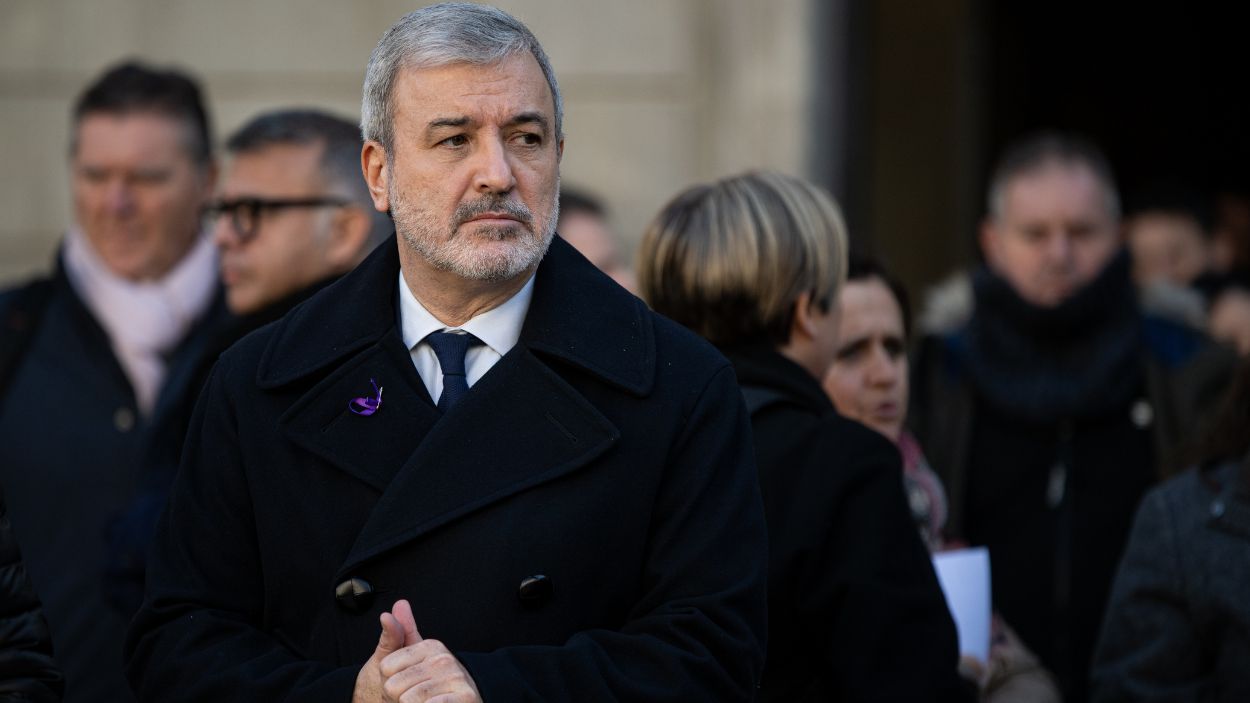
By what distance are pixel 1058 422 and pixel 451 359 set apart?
2823mm

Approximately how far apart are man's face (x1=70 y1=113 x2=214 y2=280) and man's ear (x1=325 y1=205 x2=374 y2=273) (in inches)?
41.1

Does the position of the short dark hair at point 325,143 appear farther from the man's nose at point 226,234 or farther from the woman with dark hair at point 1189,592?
the woman with dark hair at point 1189,592

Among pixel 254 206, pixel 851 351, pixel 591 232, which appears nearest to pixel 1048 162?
pixel 591 232

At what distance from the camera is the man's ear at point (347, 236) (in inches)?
160

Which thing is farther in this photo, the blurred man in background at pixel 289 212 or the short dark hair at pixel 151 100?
the short dark hair at pixel 151 100

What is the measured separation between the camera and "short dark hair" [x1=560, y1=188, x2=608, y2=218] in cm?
555

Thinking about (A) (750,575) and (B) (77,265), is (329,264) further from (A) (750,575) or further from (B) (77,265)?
(A) (750,575)

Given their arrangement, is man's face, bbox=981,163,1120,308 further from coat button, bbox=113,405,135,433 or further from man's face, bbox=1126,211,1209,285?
coat button, bbox=113,405,135,433

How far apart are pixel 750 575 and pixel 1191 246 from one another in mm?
5792

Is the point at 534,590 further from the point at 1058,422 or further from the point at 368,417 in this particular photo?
the point at 1058,422

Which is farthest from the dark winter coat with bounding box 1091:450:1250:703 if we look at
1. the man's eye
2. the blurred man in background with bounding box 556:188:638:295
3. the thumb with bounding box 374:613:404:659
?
the blurred man in background with bounding box 556:188:638:295

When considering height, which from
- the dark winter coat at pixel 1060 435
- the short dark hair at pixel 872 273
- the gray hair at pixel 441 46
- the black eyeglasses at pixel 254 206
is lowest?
the dark winter coat at pixel 1060 435

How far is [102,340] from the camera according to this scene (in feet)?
15.3

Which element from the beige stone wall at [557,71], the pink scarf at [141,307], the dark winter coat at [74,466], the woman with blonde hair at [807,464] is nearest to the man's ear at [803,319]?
the woman with blonde hair at [807,464]
